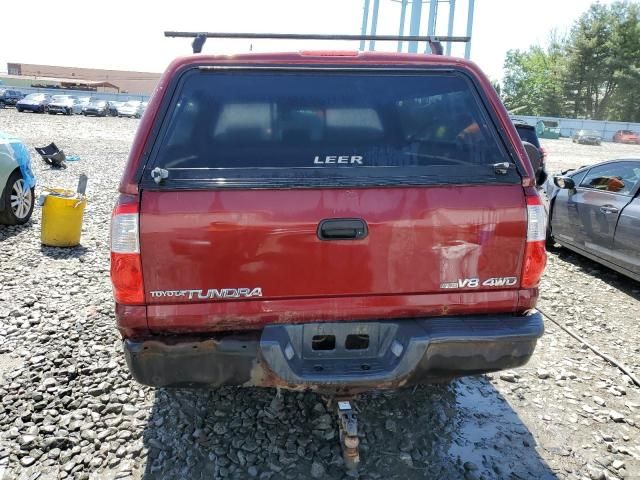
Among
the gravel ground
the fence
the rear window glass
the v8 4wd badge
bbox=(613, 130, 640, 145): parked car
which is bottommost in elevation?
the gravel ground

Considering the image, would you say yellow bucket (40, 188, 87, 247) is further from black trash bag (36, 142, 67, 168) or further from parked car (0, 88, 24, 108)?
parked car (0, 88, 24, 108)

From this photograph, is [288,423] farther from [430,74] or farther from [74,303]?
[74,303]

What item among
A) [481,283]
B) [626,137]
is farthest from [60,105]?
[626,137]

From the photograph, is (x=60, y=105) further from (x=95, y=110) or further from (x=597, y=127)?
(x=597, y=127)

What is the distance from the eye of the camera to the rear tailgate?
2.23 meters

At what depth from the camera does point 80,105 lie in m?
37.6

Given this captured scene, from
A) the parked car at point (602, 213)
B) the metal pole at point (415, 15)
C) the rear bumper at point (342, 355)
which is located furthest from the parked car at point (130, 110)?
the rear bumper at point (342, 355)

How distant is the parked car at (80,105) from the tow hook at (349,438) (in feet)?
132

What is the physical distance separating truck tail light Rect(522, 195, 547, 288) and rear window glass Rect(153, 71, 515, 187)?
0.96ft

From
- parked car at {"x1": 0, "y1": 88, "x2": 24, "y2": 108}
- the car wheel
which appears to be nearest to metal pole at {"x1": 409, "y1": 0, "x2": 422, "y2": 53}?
the car wheel

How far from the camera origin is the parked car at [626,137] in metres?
45.0

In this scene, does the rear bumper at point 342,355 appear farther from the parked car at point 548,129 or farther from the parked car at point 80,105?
the parked car at point 548,129

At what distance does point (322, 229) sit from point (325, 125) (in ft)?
1.83

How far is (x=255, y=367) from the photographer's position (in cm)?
228
